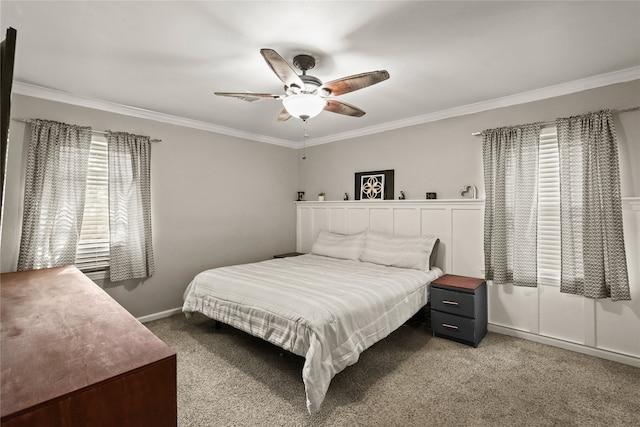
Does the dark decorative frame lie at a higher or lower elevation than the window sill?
higher

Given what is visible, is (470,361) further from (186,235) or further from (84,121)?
(84,121)

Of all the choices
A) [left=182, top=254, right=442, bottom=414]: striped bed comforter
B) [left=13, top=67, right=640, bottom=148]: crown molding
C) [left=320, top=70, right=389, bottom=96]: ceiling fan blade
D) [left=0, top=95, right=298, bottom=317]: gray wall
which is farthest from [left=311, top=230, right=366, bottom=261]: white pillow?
[left=320, top=70, right=389, bottom=96]: ceiling fan blade

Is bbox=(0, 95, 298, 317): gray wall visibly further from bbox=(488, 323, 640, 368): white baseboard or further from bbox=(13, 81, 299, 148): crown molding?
bbox=(488, 323, 640, 368): white baseboard

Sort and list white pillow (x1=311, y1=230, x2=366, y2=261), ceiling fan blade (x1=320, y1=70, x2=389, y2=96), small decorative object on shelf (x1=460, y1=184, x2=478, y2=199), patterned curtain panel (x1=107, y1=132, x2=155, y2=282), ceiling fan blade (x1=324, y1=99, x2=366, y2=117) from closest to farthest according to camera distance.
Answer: ceiling fan blade (x1=320, y1=70, x2=389, y2=96), ceiling fan blade (x1=324, y1=99, x2=366, y2=117), patterned curtain panel (x1=107, y1=132, x2=155, y2=282), small decorative object on shelf (x1=460, y1=184, x2=478, y2=199), white pillow (x1=311, y1=230, x2=366, y2=261)

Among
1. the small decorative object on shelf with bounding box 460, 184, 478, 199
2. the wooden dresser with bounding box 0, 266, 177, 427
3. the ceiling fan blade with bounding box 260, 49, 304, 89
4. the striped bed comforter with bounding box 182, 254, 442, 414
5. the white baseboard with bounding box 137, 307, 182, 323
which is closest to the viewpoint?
the wooden dresser with bounding box 0, 266, 177, 427

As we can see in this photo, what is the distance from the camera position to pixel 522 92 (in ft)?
10.4

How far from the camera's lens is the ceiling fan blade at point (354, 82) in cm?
205

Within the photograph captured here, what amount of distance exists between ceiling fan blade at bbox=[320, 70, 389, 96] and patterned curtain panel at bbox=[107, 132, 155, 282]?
254 cm

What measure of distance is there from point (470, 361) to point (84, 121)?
4566 millimetres

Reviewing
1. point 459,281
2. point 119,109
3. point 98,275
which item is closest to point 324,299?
point 459,281

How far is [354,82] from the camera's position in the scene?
219cm

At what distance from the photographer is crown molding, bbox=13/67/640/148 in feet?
9.22

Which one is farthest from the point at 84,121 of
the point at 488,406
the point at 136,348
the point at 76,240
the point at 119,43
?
the point at 488,406

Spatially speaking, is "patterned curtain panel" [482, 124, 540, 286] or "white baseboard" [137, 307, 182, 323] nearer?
"patterned curtain panel" [482, 124, 540, 286]
